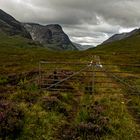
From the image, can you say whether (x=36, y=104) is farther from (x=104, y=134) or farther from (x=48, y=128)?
(x=104, y=134)

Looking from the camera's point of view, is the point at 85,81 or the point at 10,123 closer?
the point at 10,123

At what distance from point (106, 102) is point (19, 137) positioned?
910 cm

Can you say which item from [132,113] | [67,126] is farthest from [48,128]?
[132,113]

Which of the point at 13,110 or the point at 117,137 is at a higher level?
the point at 13,110

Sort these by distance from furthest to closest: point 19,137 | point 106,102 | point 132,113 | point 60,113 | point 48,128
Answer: point 106,102, point 132,113, point 60,113, point 48,128, point 19,137

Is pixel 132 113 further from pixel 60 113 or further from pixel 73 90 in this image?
pixel 73 90

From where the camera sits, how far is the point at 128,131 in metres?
16.5

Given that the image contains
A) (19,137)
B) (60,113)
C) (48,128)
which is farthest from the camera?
(60,113)

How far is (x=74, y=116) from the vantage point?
19125 millimetres

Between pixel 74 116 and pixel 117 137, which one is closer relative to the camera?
pixel 117 137

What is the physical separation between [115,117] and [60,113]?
302 cm

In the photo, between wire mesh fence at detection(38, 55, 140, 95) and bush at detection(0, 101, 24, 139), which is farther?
wire mesh fence at detection(38, 55, 140, 95)

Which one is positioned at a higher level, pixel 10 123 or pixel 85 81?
pixel 10 123

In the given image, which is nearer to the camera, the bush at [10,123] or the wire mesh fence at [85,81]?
the bush at [10,123]
